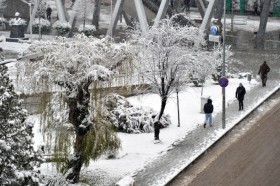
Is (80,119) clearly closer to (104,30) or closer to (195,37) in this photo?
(195,37)

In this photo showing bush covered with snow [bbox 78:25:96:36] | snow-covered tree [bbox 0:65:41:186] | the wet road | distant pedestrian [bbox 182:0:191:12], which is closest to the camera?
snow-covered tree [bbox 0:65:41:186]

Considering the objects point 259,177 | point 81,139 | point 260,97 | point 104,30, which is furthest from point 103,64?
point 104,30

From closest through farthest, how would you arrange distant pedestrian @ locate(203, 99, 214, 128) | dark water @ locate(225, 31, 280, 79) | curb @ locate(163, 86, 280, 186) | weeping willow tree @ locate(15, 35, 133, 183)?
weeping willow tree @ locate(15, 35, 133, 183) < curb @ locate(163, 86, 280, 186) < distant pedestrian @ locate(203, 99, 214, 128) < dark water @ locate(225, 31, 280, 79)

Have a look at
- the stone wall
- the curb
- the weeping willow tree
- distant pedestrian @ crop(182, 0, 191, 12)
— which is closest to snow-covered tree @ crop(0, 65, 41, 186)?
the weeping willow tree

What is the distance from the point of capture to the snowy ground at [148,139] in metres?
19.1

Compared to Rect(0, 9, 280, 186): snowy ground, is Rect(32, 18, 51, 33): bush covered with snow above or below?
above

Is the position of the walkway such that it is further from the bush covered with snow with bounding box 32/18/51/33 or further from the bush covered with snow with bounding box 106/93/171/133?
the bush covered with snow with bounding box 32/18/51/33

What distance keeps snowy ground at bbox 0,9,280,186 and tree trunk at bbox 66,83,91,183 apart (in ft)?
2.02

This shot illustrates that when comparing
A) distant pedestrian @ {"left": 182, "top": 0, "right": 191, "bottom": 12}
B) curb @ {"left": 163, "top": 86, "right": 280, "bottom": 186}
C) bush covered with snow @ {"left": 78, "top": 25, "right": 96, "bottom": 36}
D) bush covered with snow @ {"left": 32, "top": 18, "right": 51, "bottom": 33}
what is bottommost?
curb @ {"left": 163, "top": 86, "right": 280, "bottom": 186}

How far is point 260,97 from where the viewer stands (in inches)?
1144

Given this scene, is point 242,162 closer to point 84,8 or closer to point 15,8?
point 84,8

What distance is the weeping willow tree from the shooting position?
1742 centimetres

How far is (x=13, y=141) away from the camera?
1428cm

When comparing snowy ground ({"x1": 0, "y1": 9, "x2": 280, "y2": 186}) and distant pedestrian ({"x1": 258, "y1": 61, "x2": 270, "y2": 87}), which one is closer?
snowy ground ({"x1": 0, "y1": 9, "x2": 280, "y2": 186})
